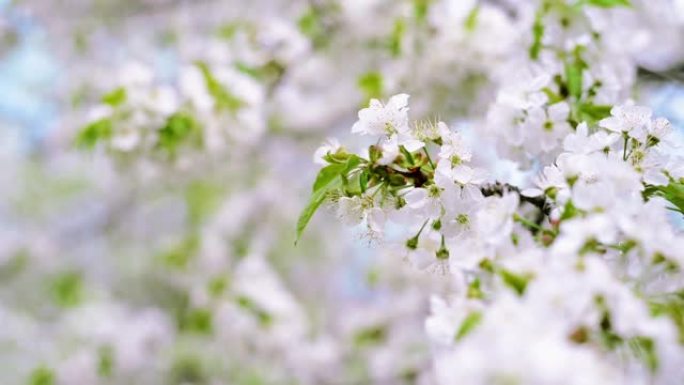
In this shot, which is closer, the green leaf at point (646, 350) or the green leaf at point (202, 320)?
the green leaf at point (646, 350)

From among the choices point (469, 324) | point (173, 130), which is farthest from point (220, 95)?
point (469, 324)

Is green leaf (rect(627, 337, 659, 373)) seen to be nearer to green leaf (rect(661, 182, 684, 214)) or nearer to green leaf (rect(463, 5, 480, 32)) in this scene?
green leaf (rect(661, 182, 684, 214))

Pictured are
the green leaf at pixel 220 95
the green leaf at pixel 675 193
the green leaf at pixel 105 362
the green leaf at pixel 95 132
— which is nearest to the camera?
the green leaf at pixel 675 193

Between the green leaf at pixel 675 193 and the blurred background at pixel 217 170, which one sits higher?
the blurred background at pixel 217 170

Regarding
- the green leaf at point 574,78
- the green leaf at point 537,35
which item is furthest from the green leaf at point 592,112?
the green leaf at point 537,35

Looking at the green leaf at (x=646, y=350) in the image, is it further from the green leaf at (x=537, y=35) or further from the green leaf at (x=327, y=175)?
the green leaf at (x=537, y=35)

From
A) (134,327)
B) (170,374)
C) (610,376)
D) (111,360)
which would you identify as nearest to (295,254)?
(170,374)

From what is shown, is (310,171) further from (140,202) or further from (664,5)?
(664,5)
